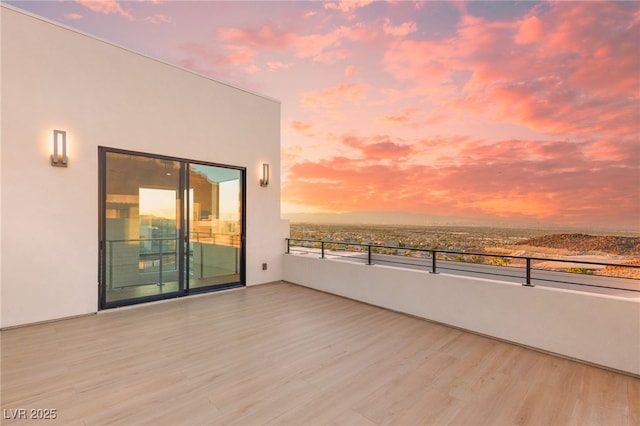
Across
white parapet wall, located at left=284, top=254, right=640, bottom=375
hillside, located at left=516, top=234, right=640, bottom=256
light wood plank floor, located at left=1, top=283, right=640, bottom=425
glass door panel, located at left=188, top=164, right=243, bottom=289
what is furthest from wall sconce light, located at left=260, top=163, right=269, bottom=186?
hillside, located at left=516, top=234, right=640, bottom=256

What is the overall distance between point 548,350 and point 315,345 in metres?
2.36

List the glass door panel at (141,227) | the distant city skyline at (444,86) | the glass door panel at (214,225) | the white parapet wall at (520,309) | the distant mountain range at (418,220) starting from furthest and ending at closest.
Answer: the glass door panel at (214,225) < the distant mountain range at (418,220) < the glass door panel at (141,227) < the distant city skyline at (444,86) < the white parapet wall at (520,309)

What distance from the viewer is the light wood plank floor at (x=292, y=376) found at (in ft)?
6.29

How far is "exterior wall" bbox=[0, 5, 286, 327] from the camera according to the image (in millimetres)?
3435

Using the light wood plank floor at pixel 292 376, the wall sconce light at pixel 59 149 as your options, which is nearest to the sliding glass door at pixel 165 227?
the wall sconce light at pixel 59 149

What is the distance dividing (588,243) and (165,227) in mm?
6275

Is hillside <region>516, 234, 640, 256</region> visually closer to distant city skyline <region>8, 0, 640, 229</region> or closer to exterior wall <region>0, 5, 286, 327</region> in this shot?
distant city skyline <region>8, 0, 640, 229</region>

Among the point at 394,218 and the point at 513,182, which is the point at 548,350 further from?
the point at 394,218

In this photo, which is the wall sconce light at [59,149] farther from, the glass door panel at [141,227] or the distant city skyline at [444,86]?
the distant city skyline at [444,86]

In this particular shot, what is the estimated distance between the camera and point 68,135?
3789mm

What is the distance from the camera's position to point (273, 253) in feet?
19.8

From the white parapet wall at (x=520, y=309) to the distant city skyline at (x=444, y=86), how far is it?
2199 mm

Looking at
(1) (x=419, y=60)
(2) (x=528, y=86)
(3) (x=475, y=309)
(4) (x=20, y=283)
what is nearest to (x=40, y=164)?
(4) (x=20, y=283)

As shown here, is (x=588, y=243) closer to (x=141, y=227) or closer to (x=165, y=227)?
(x=165, y=227)
